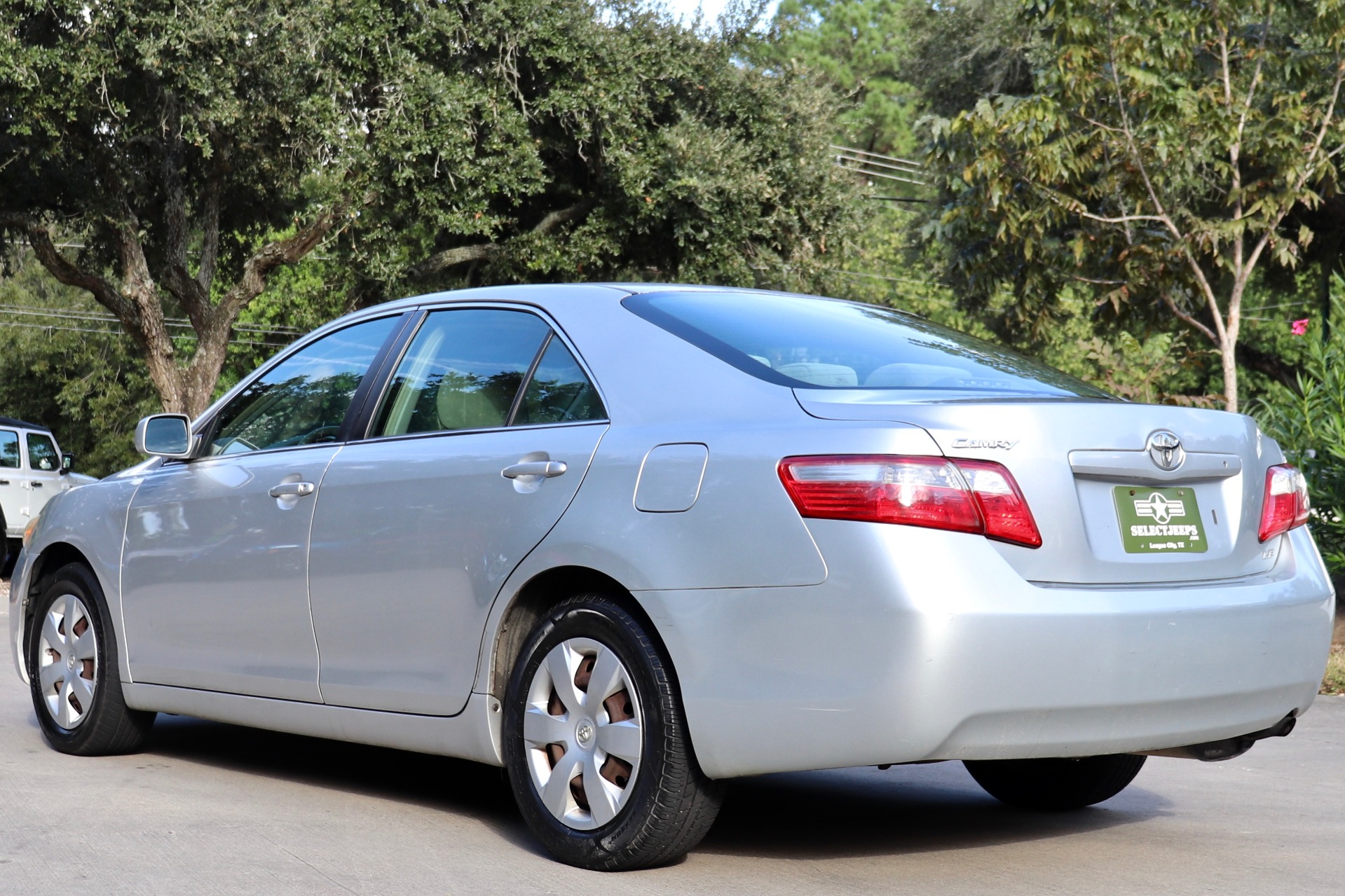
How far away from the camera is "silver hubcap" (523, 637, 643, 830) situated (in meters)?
4.16

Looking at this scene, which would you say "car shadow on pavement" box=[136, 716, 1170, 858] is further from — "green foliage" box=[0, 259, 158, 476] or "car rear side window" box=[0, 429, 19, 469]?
"green foliage" box=[0, 259, 158, 476]

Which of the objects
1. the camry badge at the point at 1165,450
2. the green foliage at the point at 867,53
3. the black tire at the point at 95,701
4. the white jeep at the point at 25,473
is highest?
the green foliage at the point at 867,53

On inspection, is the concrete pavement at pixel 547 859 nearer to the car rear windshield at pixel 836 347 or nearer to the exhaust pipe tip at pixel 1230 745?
the exhaust pipe tip at pixel 1230 745

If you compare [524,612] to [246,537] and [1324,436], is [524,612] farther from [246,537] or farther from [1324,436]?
[1324,436]

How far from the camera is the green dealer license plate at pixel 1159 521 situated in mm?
3979

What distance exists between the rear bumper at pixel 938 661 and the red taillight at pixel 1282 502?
321 mm

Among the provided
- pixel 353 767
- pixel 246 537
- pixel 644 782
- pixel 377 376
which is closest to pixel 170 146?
pixel 353 767

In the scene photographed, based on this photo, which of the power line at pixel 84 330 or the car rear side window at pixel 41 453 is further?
the power line at pixel 84 330

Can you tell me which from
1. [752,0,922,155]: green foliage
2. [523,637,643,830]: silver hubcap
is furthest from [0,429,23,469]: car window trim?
[752,0,922,155]: green foliage

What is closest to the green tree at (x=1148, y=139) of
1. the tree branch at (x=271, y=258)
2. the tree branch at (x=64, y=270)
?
the tree branch at (x=271, y=258)

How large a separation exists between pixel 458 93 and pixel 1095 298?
335 inches

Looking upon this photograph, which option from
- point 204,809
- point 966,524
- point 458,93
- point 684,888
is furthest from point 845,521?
point 458,93

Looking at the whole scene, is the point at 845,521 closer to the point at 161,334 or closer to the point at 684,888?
the point at 684,888

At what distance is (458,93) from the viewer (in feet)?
67.9
